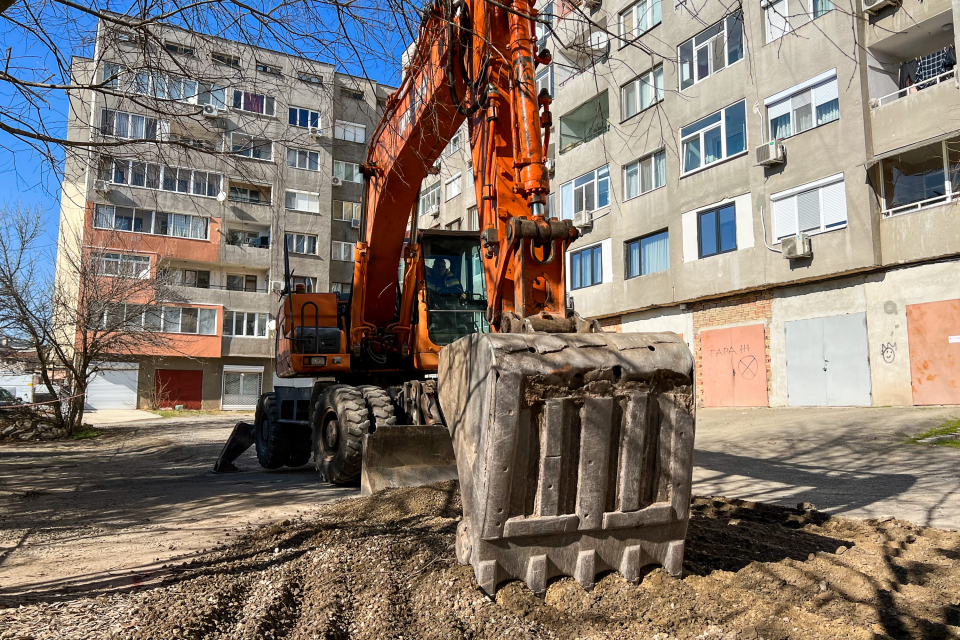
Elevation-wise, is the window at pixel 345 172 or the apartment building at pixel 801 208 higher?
→ the window at pixel 345 172

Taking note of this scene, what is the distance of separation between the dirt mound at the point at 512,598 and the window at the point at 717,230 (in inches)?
603

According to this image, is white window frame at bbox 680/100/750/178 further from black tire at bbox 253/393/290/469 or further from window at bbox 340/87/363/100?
window at bbox 340/87/363/100

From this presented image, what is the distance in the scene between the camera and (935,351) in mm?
14422

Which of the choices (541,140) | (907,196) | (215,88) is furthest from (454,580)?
(907,196)

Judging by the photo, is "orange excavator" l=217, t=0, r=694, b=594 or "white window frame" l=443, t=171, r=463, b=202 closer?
"orange excavator" l=217, t=0, r=694, b=594

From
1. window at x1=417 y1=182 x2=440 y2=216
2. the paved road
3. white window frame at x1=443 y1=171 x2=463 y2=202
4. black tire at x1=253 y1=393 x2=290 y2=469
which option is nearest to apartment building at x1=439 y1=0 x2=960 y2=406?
the paved road

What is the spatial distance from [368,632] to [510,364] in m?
1.35

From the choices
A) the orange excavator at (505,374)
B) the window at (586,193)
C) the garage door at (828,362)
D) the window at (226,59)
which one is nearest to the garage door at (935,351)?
the garage door at (828,362)

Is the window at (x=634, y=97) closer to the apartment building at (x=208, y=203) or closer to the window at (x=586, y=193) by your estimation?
the window at (x=586, y=193)

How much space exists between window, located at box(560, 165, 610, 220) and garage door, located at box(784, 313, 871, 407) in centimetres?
852

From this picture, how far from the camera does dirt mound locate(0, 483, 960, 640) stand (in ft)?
9.84

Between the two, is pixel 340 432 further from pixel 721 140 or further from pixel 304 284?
pixel 721 140

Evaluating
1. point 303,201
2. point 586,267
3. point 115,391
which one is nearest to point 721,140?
point 586,267

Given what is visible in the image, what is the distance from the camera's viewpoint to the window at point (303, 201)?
38.3m
